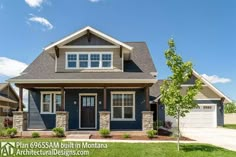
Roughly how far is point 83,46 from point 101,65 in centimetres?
183

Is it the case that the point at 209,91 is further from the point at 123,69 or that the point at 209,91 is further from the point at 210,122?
the point at 123,69

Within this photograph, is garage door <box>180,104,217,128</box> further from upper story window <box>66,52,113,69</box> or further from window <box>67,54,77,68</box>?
window <box>67,54,77,68</box>

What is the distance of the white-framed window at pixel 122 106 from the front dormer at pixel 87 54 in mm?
1817

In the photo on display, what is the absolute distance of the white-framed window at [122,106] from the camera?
20.1 metres

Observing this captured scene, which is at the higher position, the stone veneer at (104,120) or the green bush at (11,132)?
the stone veneer at (104,120)

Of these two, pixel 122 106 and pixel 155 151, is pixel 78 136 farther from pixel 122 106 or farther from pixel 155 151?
pixel 155 151

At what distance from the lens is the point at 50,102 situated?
67.3 ft

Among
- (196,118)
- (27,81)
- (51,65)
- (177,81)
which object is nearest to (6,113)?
(51,65)

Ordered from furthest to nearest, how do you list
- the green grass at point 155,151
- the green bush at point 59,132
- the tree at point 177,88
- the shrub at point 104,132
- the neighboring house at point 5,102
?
the neighboring house at point 5,102, the green bush at point 59,132, the shrub at point 104,132, the tree at point 177,88, the green grass at point 155,151

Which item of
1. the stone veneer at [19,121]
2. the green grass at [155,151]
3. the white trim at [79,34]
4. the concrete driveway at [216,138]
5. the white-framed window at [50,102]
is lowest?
the concrete driveway at [216,138]

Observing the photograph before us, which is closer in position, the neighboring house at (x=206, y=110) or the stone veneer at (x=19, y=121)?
the stone veneer at (x=19, y=121)

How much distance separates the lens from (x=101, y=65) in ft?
66.2

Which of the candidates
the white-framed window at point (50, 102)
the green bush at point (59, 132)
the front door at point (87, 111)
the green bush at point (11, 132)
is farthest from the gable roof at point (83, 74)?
the green bush at point (11, 132)

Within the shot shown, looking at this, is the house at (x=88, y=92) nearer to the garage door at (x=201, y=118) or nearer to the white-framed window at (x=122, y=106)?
the white-framed window at (x=122, y=106)
